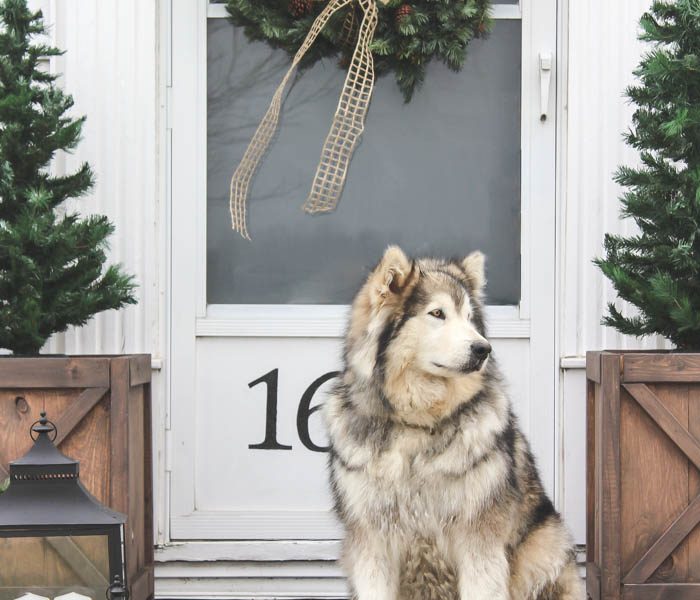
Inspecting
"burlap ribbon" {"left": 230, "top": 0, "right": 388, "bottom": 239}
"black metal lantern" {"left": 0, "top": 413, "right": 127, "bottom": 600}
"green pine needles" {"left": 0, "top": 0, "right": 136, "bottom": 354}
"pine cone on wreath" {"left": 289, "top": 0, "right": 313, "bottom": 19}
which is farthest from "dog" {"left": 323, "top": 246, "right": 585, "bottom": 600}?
"pine cone on wreath" {"left": 289, "top": 0, "right": 313, "bottom": 19}

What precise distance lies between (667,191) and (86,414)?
230cm

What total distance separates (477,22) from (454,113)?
0.41m

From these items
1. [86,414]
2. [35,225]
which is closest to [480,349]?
[86,414]

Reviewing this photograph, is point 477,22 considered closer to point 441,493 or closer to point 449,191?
point 449,191

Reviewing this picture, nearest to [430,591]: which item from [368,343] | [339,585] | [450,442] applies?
[450,442]

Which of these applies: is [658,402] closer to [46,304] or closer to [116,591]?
[116,591]

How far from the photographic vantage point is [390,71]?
4.71 m

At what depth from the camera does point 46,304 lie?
3.92 meters

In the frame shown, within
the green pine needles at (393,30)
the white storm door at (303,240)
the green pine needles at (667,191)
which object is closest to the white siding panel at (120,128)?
the white storm door at (303,240)

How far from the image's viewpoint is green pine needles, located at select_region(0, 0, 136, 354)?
3.80 metres

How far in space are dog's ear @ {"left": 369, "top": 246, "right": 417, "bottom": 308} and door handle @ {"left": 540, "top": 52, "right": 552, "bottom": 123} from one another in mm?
1639

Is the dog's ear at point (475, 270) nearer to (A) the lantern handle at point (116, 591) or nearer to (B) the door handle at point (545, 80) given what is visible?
(B) the door handle at point (545, 80)

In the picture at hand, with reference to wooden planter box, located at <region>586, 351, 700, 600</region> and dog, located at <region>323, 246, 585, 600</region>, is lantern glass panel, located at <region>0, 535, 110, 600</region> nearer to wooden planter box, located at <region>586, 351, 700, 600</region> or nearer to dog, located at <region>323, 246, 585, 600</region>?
dog, located at <region>323, 246, 585, 600</region>

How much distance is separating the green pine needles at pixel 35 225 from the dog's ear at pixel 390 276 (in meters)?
1.22
